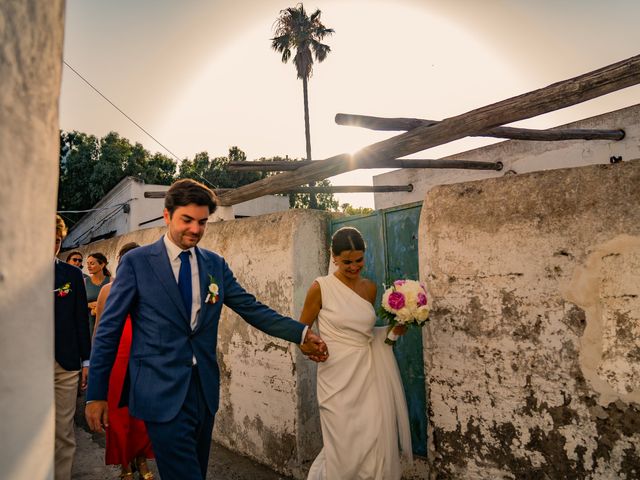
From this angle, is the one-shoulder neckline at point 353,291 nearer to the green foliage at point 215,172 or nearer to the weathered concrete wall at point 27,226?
the weathered concrete wall at point 27,226

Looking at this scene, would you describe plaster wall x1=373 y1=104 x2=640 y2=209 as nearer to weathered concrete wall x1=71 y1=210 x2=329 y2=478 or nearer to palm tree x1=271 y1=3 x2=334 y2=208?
weathered concrete wall x1=71 y1=210 x2=329 y2=478

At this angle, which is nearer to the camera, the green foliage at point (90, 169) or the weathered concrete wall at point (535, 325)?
the weathered concrete wall at point (535, 325)

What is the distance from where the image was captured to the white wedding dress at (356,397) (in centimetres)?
365

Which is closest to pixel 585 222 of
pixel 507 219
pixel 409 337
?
pixel 507 219

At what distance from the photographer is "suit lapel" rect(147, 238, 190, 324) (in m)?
2.83

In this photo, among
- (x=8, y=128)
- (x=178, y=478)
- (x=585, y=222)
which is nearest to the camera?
(x=8, y=128)

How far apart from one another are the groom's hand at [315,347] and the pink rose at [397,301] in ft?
2.06

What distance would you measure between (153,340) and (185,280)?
0.40 metres

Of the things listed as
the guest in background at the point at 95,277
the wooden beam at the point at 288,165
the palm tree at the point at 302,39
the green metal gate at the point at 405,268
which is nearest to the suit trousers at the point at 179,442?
the green metal gate at the point at 405,268

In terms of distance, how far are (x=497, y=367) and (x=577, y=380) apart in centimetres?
49

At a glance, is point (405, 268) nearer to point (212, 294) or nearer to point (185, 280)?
point (212, 294)

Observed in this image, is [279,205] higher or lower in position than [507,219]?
higher

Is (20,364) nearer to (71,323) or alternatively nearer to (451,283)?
(451,283)

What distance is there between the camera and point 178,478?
105 inches
